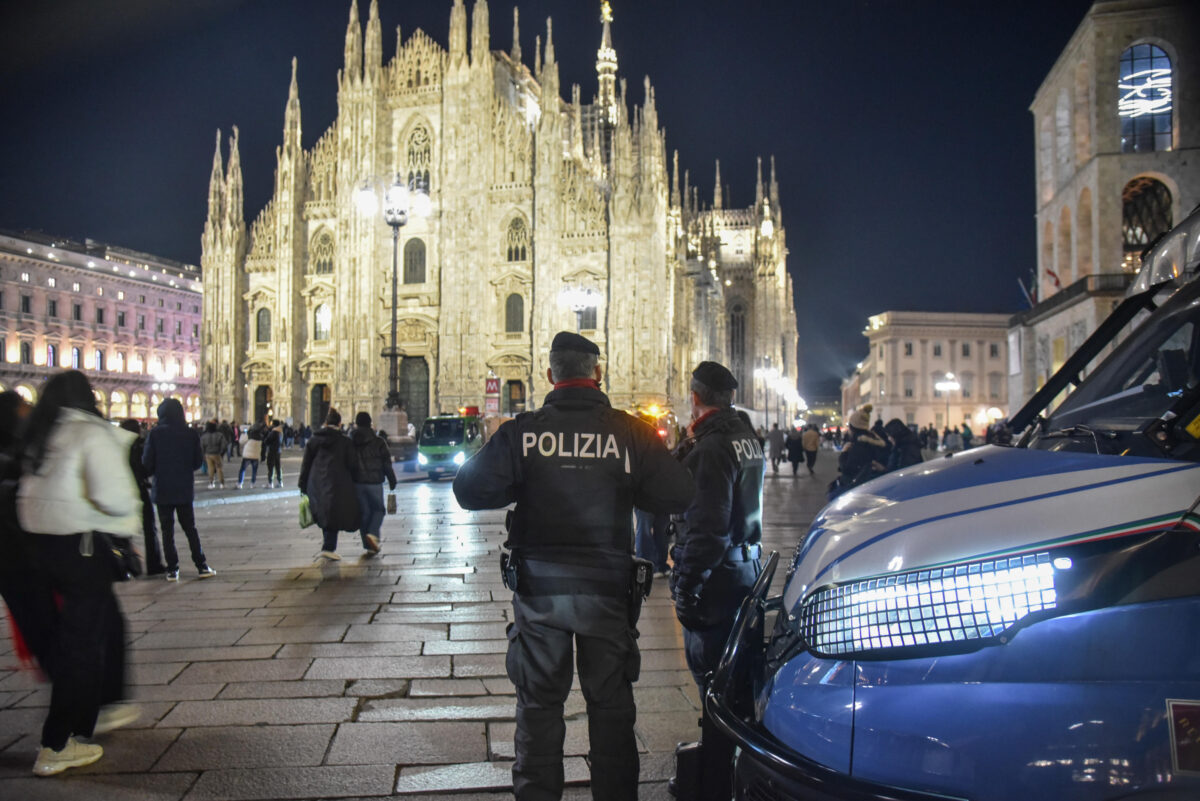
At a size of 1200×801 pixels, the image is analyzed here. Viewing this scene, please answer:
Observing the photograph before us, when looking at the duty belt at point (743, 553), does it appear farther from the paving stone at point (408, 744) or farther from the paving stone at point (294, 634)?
the paving stone at point (294, 634)

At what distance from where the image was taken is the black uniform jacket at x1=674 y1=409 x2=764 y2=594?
135 inches

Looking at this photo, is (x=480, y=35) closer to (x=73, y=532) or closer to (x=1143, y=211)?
(x=1143, y=211)

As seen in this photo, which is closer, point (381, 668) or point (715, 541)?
point (715, 541)

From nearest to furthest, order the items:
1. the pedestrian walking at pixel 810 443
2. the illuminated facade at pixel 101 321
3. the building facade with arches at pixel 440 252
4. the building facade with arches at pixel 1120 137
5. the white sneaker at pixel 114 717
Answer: the white sneaker at pixel 114 717
the pedestrian walking at pixel 810 443
the building facade with arches at pixel 1120 137
the building facade with arches at pixel 440 252
the illuminated facade at pixel 101 321

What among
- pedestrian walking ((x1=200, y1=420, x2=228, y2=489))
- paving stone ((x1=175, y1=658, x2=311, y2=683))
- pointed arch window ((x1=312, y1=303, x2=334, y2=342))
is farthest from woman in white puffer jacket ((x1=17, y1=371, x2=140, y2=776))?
pointed arch window ((x1=312, y1=303, x2=334, y2=342))

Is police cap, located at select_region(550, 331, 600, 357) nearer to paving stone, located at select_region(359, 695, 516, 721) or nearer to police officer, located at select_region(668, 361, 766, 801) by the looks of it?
police officer, located at select_region(668, 361, 766, 801)

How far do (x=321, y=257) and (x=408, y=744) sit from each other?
43.1 meters

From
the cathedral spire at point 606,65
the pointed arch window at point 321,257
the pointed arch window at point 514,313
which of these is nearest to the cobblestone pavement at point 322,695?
the pointed arch window at point 514,313

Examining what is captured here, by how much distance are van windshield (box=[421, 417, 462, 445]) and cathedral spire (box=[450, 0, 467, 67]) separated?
2442cm

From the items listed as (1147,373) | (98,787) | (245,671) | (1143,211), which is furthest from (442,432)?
(1143,211)

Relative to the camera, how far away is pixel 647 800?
10.1 ft

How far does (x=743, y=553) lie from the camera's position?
3.60 meters

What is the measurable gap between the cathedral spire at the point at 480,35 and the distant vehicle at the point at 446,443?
2377 cm

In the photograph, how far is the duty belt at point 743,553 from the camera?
3.54m
